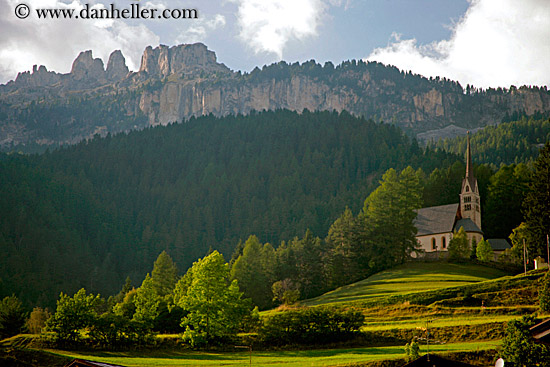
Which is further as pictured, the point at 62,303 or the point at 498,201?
the point at 498,201

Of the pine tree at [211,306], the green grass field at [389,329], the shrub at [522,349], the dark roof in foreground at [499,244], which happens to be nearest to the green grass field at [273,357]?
the green grass field at [389,329]

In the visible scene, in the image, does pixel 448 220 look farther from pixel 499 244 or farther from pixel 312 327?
pixel 312 327

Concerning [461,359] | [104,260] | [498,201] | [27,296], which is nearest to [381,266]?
[498,201]

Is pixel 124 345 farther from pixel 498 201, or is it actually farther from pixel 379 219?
pixel 498 201

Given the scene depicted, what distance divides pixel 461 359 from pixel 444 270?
1646 inches

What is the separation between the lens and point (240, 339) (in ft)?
175

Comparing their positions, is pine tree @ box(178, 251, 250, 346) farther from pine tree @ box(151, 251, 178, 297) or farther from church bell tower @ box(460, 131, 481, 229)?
Result: church bell tower @ box(460, 131, 481, 229)

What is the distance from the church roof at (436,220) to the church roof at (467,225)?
87 cm

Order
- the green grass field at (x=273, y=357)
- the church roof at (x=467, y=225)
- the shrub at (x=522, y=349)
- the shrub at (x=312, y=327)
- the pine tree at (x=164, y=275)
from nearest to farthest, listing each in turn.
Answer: the shrub at (x=522, y=349), the green grass field at (x=273, y=357), the shrub at (x=312, y=327), the pine tree at (x=164, y=275), the church roof at (x=467, y=225)

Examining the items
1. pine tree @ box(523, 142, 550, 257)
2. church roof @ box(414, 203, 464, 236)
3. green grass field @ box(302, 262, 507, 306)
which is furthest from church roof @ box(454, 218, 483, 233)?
pine tree @ box(523, 142, 550, 257)

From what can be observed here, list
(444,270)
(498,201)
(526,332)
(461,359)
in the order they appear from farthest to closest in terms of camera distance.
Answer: (498,201) < (444,270) < (461,359) < (526,332)

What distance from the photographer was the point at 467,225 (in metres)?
96.6

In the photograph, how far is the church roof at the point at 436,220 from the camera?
98938 millimetres

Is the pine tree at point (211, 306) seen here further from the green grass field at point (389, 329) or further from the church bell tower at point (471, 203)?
the church bell tower at point (471, 203)
